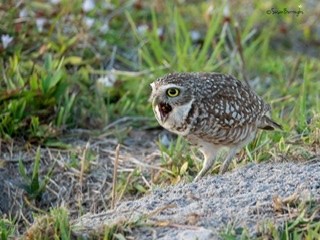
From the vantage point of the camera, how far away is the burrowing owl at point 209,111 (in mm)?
4930

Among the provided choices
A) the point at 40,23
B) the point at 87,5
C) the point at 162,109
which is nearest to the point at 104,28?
the point at 87,5

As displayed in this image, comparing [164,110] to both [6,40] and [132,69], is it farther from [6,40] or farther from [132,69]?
[132,69]

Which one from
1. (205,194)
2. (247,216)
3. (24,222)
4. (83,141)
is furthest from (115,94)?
(247,216)

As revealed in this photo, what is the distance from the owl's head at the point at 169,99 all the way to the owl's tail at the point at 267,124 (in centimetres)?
64

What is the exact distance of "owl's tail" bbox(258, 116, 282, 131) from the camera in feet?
17.8

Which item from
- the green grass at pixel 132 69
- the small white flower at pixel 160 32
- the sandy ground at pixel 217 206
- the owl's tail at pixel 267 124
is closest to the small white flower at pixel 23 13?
the green grass at pixel 132 69

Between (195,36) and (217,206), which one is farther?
(195,36)

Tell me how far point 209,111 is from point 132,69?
8.09 ft

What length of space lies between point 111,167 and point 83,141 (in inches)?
15.9

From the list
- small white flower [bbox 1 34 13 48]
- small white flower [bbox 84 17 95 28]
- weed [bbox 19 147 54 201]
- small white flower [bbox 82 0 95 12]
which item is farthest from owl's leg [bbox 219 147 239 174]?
small white flower [bbox 82 0 95 12]

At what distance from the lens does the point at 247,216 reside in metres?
4.23

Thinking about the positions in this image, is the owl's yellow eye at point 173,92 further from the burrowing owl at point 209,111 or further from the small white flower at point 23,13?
the small white flower at point 23,13

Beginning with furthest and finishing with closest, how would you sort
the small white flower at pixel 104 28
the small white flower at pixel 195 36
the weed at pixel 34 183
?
the small white flower at pixel 195 36, the small white flower at pixel 104 28, the weed at pixel 34 183

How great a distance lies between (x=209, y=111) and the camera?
500 centimetres
